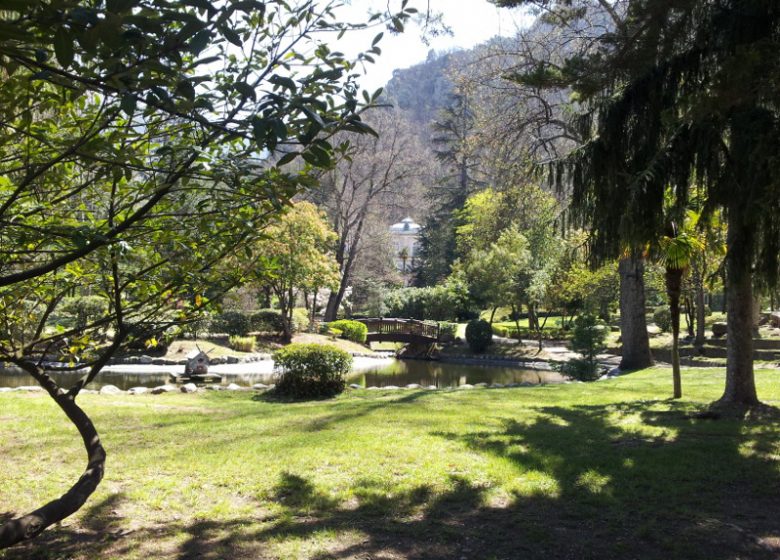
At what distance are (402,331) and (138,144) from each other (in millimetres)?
27010

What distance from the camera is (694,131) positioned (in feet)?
21.7

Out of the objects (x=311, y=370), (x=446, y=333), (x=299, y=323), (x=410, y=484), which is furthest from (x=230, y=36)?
(x=446, y=333)

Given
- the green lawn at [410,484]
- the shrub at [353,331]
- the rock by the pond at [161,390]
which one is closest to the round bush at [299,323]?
the shrub at [353,331]

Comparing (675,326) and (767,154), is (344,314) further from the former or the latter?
(767,154)

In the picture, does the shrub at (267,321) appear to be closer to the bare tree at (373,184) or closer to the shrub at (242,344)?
the shrub at (242,344)

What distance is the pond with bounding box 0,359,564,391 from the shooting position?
627 inches

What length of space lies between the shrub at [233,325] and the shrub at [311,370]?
14898 mm

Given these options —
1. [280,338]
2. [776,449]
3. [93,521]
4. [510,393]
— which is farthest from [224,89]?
[280,338]

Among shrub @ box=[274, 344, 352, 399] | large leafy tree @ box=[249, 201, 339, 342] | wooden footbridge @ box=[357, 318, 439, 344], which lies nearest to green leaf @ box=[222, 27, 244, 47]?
shrub @ box=[274, 344, 352, 399]

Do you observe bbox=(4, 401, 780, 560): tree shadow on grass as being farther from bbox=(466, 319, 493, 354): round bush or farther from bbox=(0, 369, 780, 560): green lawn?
bbox=(466, 319, 493, 354): round bush

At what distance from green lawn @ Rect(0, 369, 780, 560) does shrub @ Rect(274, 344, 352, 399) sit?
3077mm

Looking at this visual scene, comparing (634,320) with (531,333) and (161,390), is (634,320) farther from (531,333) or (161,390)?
(531,333)

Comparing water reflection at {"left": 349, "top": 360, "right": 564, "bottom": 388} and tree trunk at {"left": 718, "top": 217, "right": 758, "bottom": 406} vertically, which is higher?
tree trunk at {"left": 718, "top": 217, "right": 758, "bottom": 406}

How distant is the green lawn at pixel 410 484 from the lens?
3846 mm
